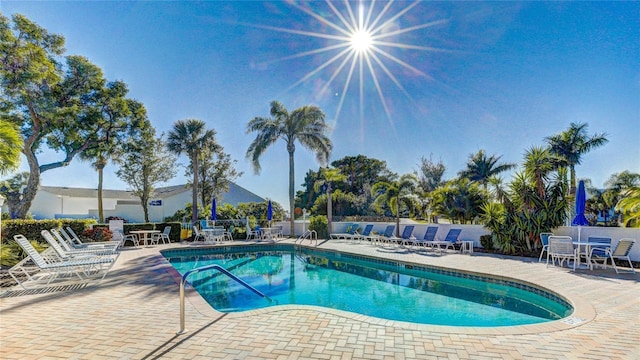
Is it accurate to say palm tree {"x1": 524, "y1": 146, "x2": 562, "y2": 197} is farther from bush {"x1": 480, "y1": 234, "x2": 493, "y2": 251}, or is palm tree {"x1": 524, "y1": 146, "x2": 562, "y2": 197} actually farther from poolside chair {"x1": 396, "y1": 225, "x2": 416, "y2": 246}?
poolside chair {"x1": 396, "y1": 225, "x2": 416, "y2": 246}

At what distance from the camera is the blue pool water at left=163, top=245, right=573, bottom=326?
19.8 ft

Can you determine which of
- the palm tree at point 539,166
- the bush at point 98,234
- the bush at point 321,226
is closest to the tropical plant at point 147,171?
the bush at point 98,234

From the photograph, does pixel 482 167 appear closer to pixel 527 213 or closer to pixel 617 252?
pixel 527 213

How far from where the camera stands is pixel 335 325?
420 cm

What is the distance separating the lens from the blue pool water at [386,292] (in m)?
6.03

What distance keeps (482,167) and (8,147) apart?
97.2ft

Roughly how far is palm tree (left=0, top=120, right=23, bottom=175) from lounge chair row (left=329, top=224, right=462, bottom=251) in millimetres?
12890

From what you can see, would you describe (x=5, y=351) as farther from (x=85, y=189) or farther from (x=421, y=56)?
(x=85, y=189)

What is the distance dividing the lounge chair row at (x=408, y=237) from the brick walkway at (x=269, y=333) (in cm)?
736

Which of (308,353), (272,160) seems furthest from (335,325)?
(272,160)

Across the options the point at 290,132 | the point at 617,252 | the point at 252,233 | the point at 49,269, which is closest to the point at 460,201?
the point at 617,252

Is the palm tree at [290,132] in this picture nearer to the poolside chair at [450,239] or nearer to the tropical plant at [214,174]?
the tropical plant at [214,174]

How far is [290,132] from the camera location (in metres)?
19.6

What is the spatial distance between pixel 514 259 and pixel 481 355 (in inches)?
331
